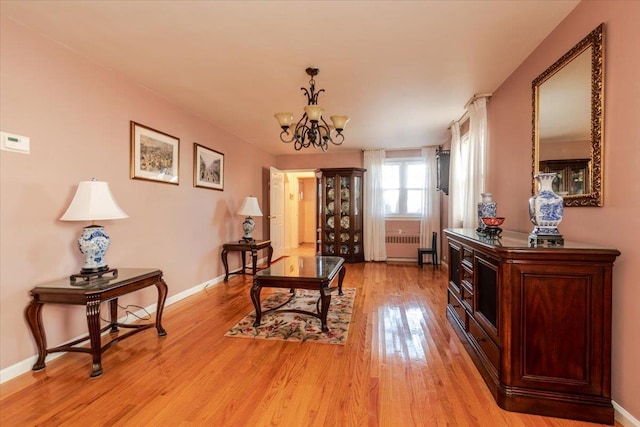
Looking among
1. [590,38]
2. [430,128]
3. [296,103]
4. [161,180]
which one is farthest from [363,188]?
[590,38]

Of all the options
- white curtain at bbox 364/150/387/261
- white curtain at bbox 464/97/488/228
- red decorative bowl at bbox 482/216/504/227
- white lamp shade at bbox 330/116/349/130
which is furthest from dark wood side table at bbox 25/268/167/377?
white curtain at bbox 364/150/387/261

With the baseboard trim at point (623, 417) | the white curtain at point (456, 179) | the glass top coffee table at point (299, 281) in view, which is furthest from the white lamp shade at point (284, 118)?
the baseboard trim at point (623, 417)

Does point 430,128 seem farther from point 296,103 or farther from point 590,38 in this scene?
point 590,38

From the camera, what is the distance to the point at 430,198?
6078mm

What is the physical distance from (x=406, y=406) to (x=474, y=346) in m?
0.85

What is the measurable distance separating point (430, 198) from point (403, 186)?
633 millimetres

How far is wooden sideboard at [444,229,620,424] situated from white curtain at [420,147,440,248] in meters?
4.46

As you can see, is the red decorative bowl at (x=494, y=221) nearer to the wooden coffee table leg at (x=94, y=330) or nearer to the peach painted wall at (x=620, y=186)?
the peach painted wall at (x=620, y=186)

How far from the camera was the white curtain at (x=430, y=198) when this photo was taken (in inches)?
238

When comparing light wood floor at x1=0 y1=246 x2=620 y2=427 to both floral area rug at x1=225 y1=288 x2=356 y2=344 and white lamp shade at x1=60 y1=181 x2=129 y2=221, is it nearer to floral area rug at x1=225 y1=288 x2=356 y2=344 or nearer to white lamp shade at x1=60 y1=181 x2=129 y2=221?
floral area rug at x1=225 y1=288 x2=356 y2=344

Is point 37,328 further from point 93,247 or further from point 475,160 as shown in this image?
point 475,160

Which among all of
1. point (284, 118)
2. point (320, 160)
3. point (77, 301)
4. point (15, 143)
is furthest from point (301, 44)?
point (320, 160)

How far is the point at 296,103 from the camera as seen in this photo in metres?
3.58

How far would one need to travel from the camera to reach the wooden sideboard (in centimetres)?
157
